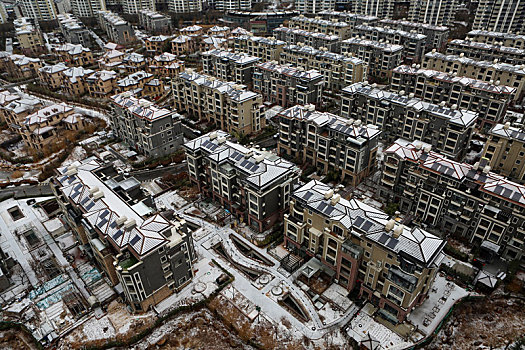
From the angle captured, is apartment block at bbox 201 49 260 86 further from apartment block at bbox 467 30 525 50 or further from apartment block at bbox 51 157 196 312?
apartment block at bbox 467 30 525 50

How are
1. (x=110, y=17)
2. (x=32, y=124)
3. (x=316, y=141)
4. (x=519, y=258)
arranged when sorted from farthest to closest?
(x=110, y=17), (x=32, y=124), (x=316, y=141), (x=519, y=258)

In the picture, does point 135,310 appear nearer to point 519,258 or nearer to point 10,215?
point 10,215

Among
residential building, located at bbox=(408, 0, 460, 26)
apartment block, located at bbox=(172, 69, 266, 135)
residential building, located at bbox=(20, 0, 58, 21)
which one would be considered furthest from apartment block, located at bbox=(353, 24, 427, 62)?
residential building, located at bbox=(20, 0, 58, 21)

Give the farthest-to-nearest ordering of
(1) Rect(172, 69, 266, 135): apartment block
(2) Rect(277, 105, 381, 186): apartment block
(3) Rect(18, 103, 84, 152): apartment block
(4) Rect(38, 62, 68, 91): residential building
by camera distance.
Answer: (4) Rect(38, 62, 68, 91): residential building < (3) Rect(18, 103, 84, 152): apartment block < (1) Rect(172, 69, 266, 135): apartment block < (2) Rect(277, 105, 381, 186): apartment block

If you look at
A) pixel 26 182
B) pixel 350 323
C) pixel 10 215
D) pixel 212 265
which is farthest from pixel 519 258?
pixel 26 182

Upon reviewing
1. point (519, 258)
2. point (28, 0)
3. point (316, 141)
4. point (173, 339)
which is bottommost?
point (173, 339)

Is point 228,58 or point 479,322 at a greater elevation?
point 228,58

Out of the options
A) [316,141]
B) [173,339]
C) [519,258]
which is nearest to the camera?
[173,339]
